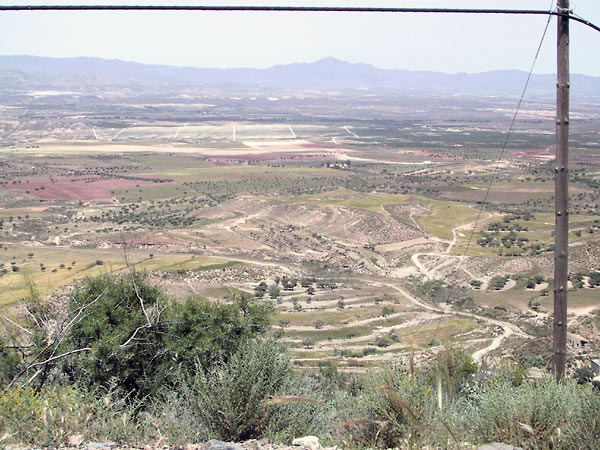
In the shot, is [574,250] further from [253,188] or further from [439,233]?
[253,188]

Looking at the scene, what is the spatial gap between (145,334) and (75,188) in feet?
239

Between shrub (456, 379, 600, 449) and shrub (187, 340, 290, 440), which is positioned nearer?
shrub (456, 379, 600, 449)

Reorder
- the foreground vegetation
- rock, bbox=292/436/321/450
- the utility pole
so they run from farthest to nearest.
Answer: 1. the utility pole
2. rock, bbox=292/436/321/450
3. the foreground vegetation

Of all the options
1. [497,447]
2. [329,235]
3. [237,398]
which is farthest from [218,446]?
[329,235]

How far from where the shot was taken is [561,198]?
25.8 feet

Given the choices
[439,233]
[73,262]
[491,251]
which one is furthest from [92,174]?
[491,251]

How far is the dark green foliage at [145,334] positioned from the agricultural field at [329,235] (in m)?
1.26

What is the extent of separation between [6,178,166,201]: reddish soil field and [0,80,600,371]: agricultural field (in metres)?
0.36

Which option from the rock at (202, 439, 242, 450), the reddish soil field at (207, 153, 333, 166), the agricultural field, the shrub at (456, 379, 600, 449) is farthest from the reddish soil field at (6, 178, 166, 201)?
the shrub at (456, 379, 600, 449)

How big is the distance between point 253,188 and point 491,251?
127 feet

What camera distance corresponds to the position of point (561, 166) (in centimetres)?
779

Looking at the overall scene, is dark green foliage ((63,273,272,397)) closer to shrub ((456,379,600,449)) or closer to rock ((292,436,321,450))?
rock ((292,436,321,450))

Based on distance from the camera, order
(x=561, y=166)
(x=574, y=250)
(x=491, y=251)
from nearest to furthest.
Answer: (x=561, y=166), (x=574, y=250), (x=491, y=251)

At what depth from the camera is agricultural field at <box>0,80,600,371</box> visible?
1277 inches
